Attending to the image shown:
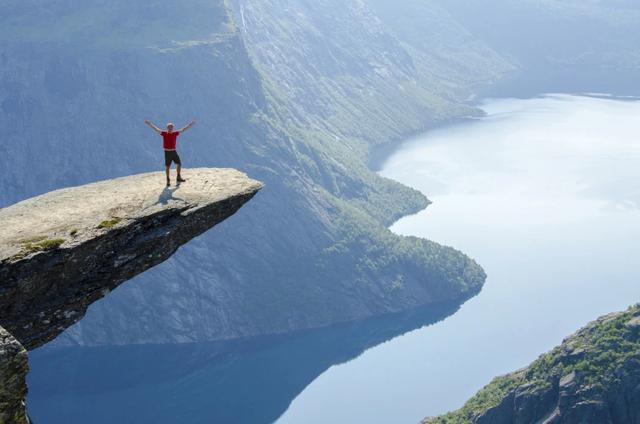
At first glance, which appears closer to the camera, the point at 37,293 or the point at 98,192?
the point at 37,293

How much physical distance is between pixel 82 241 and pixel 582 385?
78.8m

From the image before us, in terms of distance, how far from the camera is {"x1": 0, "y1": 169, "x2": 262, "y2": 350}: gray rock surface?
35.9m

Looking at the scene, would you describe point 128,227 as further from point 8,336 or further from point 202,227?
point 8,336

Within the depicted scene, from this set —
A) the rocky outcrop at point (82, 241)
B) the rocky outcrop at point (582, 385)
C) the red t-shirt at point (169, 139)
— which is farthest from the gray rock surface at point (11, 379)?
the rocky outcrop at point (582, 385)

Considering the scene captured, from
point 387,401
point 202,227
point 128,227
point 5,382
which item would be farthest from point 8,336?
point 387,401

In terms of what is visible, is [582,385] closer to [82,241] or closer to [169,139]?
[169,139]

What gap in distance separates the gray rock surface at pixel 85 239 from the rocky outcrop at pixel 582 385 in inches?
2709

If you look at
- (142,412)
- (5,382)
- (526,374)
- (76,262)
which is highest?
(76,262)

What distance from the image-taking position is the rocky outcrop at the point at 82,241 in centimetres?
3566

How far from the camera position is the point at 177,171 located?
147 feet

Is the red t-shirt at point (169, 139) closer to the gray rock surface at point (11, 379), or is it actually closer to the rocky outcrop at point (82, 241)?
the rocky outcrop at point (82, 241)

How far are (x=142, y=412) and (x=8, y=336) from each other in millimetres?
173055

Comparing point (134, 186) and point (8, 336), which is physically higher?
point (134, 186)

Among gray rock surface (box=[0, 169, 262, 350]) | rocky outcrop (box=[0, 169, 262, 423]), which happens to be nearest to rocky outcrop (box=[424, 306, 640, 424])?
rocky outcrop (box=[0, 169, 262, 423])
